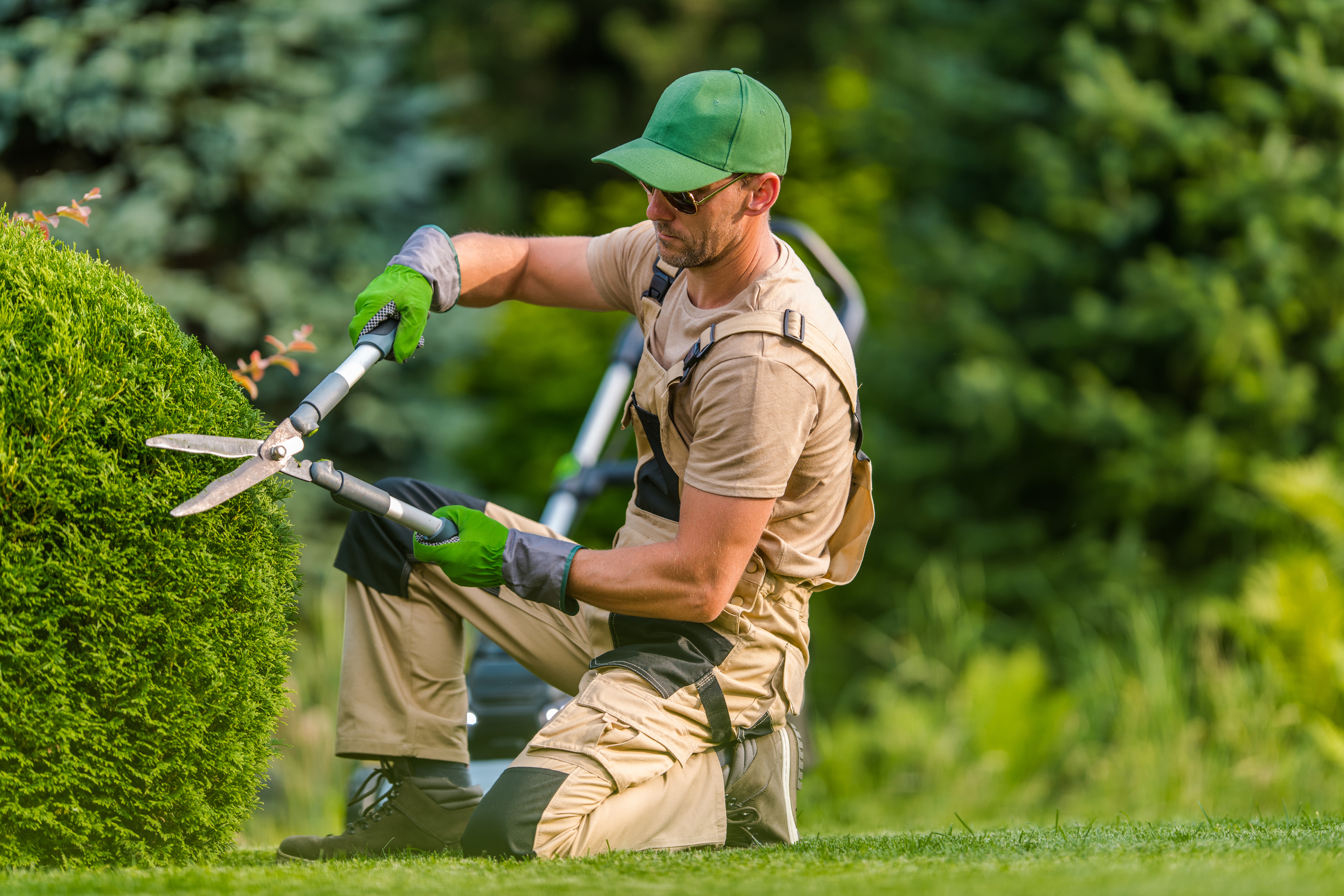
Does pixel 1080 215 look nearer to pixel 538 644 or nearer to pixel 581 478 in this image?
pixel 581 478

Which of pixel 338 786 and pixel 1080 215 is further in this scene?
pixel 1080 215

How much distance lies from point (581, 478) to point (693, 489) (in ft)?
5.09

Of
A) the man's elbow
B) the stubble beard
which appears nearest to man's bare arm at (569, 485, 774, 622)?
the man's elbow

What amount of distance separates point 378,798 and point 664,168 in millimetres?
1603

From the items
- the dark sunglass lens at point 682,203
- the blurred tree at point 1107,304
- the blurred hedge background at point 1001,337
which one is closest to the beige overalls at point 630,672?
the dark sunglass lens at point 682,203

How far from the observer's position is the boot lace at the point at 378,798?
3.12 meters

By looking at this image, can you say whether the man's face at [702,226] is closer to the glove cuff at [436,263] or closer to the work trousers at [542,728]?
the glove cuff at [436,263]

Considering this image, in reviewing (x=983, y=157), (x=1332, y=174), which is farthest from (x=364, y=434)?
(x=1332, y=174)

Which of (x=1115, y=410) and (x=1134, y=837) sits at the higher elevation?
(x=1134, y=837)

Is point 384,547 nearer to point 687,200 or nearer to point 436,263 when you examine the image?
point 436,263

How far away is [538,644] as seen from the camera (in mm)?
3314

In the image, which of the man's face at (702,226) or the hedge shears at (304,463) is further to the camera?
the man's face at (702,226)

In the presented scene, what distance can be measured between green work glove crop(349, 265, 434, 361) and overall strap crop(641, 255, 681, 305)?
55 cm

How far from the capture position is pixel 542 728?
3129 millimetres
